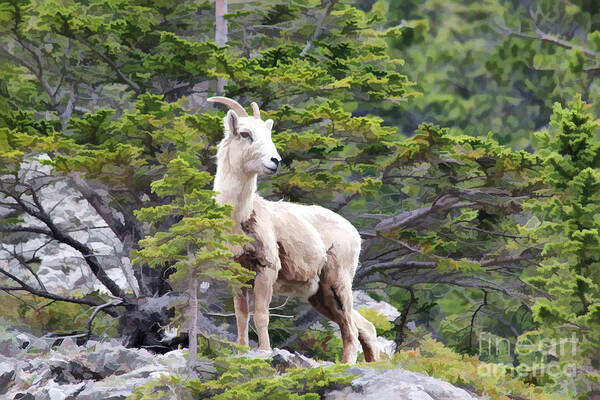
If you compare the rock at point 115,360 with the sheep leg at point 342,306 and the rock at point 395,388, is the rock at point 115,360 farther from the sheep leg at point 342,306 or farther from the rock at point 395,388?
the rock at point 395,388

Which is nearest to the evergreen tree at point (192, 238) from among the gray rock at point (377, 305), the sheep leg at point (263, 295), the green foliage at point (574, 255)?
the sheep leg at point (263, 295)

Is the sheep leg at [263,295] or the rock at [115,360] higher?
the sheep leg at [263,295]

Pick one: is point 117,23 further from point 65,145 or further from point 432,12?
point 432,12

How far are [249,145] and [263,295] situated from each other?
151cm

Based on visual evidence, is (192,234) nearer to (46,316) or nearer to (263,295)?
(263,295)

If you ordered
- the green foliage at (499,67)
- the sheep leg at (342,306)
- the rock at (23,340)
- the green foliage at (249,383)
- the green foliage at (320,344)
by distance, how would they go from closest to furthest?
1. the green foliage at (249,383)
2. the sheep leg at (342,306)
3. the rock at (23,340)
4. the green foliage at (320,344)
5. the green foliage at (499,67)

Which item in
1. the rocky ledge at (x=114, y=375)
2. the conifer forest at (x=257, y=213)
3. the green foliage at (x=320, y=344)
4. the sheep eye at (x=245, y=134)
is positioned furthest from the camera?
the green foliage at (x=320, y=344)

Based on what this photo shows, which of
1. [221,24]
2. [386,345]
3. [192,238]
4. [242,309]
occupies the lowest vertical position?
[386,345]

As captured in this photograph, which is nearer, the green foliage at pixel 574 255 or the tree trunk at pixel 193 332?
the tree trunk at pixel 193 332

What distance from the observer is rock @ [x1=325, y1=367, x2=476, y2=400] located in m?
9.38

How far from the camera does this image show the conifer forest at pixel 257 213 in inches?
383

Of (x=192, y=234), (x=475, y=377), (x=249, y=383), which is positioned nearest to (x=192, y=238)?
(x=192, y=234)

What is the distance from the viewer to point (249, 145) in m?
10.6

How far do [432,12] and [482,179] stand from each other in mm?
14753
